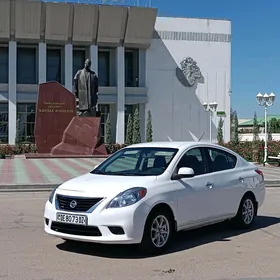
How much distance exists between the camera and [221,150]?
8.75m

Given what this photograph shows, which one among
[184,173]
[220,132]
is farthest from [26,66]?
[184,173]

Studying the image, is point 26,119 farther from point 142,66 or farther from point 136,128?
point 142,66

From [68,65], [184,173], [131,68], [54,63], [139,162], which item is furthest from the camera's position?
[131,68]

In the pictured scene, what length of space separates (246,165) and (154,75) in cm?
4004

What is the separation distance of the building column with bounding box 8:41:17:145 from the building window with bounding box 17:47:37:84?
2.52 m

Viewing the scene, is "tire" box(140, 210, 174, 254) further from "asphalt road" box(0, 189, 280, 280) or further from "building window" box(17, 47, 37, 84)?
"building window" box(17, 47, 37, 84)

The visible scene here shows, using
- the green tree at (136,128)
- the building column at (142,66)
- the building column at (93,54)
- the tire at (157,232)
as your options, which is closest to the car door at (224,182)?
the tire at (157,232)

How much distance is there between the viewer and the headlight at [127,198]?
6566 millimetres

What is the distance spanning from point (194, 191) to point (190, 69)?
42.7 m

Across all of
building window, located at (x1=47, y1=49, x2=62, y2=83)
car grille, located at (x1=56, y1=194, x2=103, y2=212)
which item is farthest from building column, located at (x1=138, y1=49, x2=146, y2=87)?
car grille, located at (x1=56, y1=194, x2=103, y2=212)

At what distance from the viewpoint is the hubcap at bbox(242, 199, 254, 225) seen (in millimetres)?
8844

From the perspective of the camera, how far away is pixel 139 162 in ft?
25.8

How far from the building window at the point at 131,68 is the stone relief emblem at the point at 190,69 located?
4.56 metres

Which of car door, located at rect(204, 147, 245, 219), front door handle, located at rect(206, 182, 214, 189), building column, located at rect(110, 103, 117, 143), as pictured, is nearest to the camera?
front door handle, located at rect(206, 182, 214, 189)
